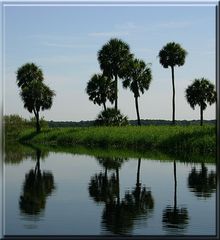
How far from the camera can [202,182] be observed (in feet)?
70.3

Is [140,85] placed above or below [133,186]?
above

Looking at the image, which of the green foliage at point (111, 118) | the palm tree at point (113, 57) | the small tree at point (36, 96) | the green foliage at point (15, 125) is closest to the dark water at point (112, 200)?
the green foliage at point (111, 118)

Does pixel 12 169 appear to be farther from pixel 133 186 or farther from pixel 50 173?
pixel 133 186


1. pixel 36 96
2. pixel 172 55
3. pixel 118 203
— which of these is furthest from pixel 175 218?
pixel 36 96

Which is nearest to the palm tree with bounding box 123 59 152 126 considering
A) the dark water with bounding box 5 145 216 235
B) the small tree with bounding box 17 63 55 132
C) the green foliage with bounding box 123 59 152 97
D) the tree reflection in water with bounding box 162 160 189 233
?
the green foliage with bounding box 123 59 152 97

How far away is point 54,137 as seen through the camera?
67.3 metres

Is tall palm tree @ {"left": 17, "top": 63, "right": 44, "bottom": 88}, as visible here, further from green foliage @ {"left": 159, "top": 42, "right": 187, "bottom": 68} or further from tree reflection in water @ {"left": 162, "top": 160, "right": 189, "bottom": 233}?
tree reflection in water @ {"left": 162, "top": 160, "right": 189, "bottom": 233}

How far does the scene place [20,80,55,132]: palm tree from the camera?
78.9 metres

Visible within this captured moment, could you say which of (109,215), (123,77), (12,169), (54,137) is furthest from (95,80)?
(109,215)

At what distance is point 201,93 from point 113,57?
14.6 metres

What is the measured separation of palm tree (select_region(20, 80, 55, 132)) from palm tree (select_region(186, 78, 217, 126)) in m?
21.7

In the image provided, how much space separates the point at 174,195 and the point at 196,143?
2368 cm

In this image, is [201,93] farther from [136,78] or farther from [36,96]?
[36,96]

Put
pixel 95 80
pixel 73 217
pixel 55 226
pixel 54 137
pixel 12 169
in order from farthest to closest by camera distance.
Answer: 1. pixel 95 80
2. pixel 54 137
3. pixel 12 169
4. pixel 73 217
5. pixel 55 226
